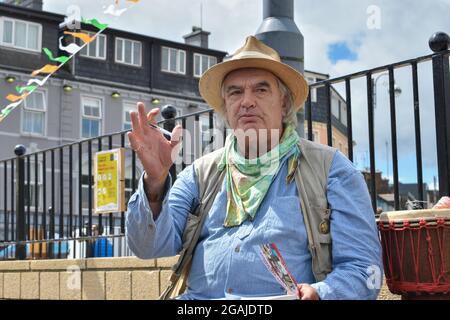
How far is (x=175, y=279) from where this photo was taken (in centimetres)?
309

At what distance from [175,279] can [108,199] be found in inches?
122

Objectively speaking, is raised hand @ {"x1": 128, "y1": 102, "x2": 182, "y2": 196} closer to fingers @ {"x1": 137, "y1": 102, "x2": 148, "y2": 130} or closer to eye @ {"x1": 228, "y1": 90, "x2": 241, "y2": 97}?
fingers @ {"x1": 137, "y1": 102, "x2": 148, "y2": 130}

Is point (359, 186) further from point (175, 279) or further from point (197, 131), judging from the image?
point (197, 131)

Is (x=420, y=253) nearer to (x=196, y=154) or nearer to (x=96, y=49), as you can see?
(x=196, y=154)

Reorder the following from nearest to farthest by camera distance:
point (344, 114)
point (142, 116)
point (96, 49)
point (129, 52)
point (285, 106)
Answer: point (142, 116) < point (285, 106) < point (344, 114) < point (96, 49) < point (129, 52)

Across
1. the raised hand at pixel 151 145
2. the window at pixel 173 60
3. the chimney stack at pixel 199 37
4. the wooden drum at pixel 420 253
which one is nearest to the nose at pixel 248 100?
the raised hand at pixel 151 145

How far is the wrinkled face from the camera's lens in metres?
3.06

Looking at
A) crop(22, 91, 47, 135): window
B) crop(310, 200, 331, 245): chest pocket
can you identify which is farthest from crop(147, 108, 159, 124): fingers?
crop(22, 91, 47, 135): window

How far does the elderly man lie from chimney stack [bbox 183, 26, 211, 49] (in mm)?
35033

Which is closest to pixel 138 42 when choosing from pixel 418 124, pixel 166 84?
pixel 166 84

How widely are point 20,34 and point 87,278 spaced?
2623 cm

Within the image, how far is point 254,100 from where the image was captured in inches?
121

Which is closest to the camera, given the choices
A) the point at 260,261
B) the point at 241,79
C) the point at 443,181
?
the point at 260,261

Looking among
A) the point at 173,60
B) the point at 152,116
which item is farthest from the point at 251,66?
the point at 173,60
